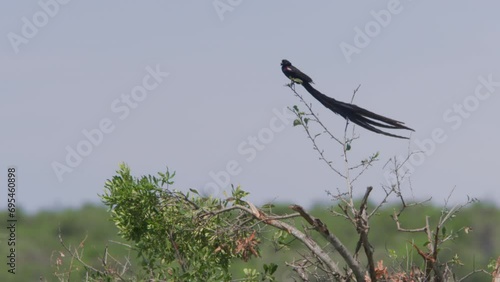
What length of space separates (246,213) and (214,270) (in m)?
0.45

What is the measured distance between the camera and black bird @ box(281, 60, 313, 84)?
602 cm

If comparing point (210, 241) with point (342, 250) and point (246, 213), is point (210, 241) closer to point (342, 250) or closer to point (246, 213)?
point (246, 213)

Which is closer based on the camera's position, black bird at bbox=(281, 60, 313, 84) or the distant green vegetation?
black bird at bbox=(281, 60, 313, 84)

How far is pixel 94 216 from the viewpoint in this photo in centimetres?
3161

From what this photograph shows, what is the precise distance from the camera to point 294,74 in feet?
19.9

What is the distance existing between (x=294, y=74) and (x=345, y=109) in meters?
0.45

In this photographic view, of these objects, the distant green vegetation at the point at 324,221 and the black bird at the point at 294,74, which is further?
the distant green vegetation at the point at 324,221

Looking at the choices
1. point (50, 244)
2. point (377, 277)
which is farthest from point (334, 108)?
point (50, 244)

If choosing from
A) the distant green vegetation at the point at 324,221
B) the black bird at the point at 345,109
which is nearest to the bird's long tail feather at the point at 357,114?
the black bird at the point at 345,109

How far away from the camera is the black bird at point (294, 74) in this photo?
6024 mm

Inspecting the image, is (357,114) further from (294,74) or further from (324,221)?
(324,221)

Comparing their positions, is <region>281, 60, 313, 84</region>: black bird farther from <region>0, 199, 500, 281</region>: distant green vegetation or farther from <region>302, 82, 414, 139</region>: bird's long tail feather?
<region>0, 199, 500, 281</region>: distant green vegetation

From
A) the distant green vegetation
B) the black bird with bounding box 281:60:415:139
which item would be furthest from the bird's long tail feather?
the distant green vegetation

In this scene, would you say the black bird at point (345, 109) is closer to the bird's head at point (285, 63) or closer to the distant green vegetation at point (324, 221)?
the bird's head at point (285, 63)
